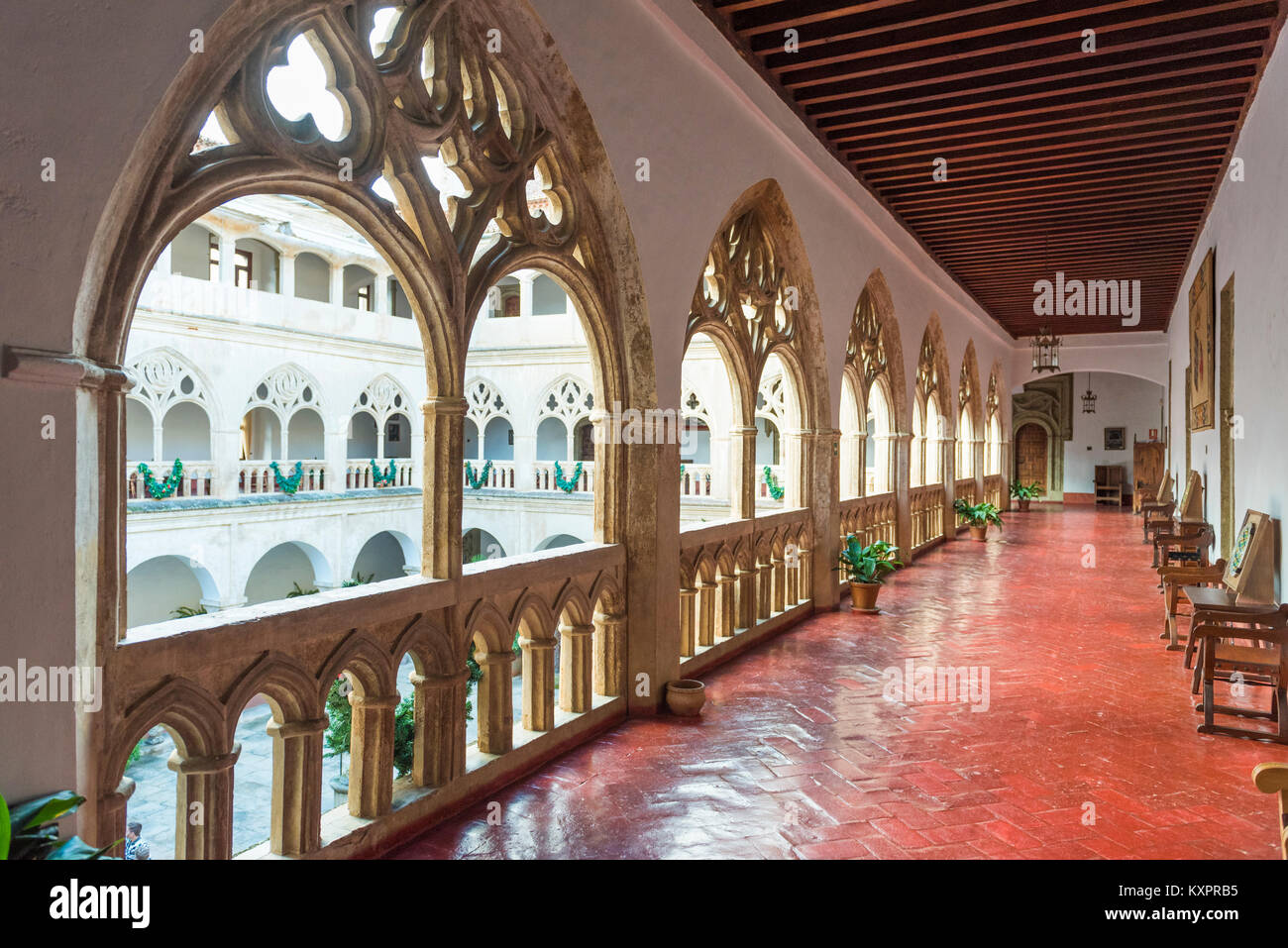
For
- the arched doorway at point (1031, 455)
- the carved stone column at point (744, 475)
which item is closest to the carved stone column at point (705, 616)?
the carved stone column at point (744, 475)

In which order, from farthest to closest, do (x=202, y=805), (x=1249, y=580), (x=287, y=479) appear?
1. (x=287, y=479)
2. (x=1249, y=580)
3. (x=202, y=805)

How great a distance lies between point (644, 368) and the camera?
496cm

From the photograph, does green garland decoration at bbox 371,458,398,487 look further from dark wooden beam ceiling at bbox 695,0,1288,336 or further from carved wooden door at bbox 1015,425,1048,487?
carved wooden door at bbox 1015,425,1048,487

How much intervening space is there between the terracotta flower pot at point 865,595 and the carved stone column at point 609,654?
12.1 feet

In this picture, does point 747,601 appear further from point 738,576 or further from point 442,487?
point 442,487

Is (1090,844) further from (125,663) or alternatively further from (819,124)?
(819,124)

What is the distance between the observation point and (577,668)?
459 centimetres

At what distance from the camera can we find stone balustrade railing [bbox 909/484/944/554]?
493 inches

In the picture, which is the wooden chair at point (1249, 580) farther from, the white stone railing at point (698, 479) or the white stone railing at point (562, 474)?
the white stone railing at point (562, 474)

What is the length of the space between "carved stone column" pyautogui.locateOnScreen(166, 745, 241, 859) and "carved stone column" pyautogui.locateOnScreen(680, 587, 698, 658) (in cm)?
337

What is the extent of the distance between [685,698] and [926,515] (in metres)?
9.41

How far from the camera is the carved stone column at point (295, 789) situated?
2.86 m

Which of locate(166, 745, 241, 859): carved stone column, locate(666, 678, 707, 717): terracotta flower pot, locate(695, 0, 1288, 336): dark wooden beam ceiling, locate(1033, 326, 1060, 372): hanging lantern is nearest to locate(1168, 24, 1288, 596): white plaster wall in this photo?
locate(695, 0, 1288, 336): dark wooden beam ceiling

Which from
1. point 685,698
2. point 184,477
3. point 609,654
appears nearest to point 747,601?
point 685,698
